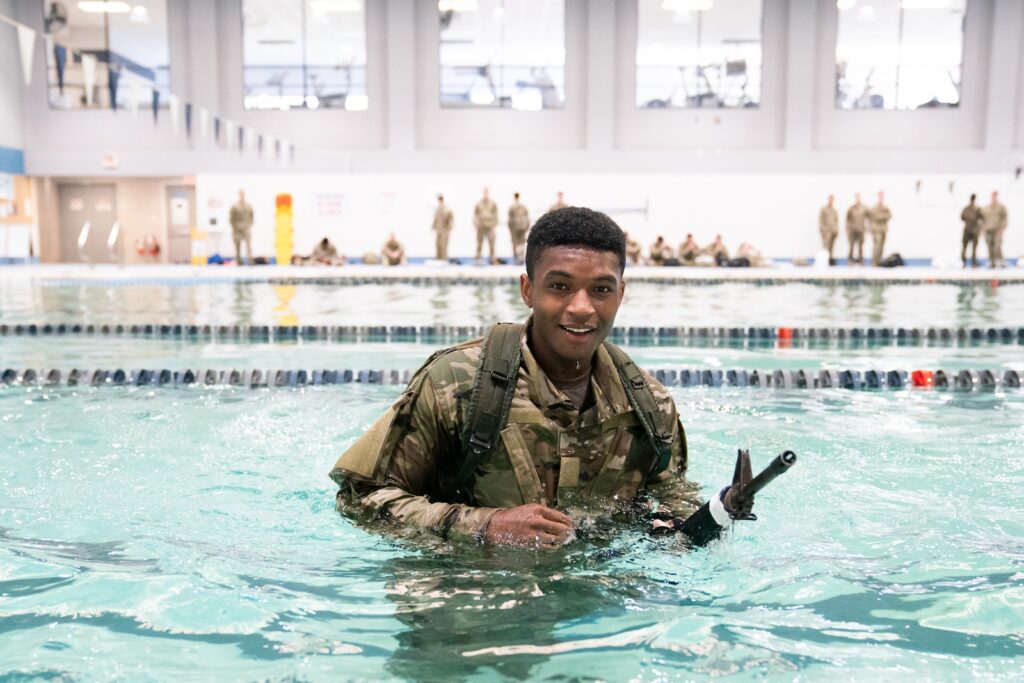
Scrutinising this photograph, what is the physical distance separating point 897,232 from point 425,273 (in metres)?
12.9

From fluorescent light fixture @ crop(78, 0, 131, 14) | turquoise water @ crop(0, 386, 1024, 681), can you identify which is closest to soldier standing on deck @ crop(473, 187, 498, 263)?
fluorescent light fixture @ crop(78, 0, 131, 14)

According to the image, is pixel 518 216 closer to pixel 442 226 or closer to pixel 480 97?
pixel 442 226

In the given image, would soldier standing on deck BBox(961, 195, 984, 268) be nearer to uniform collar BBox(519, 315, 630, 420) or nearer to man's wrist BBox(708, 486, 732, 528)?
uniform collar BBox(519, 315, 630, 420)

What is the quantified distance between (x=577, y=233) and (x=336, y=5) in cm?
2487

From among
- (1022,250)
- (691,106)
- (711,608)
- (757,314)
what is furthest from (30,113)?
(711,608)

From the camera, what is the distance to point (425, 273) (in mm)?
19984

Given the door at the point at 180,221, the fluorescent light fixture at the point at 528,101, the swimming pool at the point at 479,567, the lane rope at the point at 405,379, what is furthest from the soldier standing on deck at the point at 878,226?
the swimming pool at the point at 479,567

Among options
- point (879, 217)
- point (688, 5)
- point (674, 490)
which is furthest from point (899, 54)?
point (674, 490)

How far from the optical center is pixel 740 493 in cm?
255

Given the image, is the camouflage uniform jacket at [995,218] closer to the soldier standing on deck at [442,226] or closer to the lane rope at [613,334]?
the soldier standing on deck at [442,226]

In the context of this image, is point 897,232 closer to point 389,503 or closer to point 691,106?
point 691,106

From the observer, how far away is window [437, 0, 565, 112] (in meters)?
25.8

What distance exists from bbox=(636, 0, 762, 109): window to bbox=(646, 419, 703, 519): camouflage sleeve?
940 inches

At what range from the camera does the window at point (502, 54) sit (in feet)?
84.7
